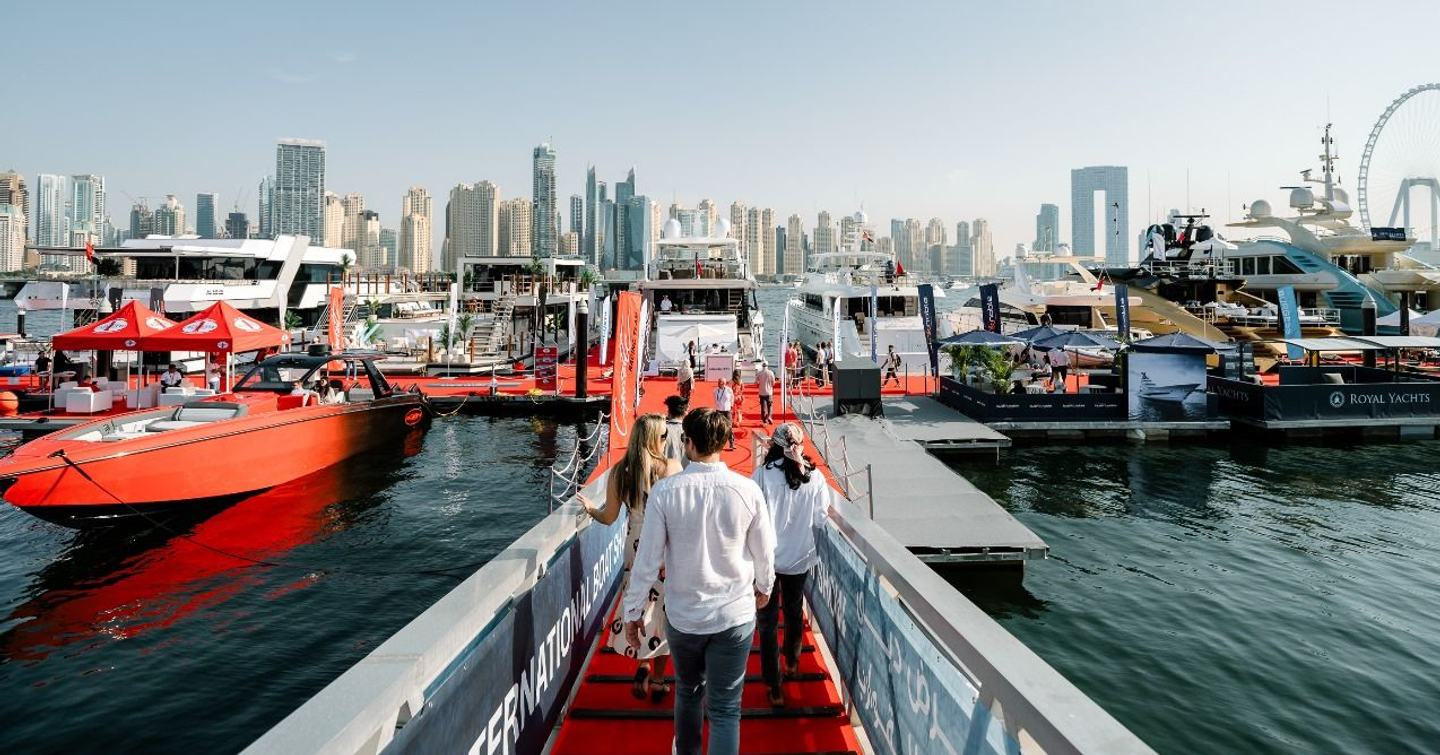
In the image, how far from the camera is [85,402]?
20.9 m

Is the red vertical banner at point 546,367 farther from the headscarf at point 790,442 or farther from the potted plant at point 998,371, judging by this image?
the headscarf at point 790,442

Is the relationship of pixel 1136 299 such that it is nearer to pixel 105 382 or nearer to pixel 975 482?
pixel 975 482

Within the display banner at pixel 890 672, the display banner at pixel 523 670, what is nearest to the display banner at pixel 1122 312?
the display banner at pixel 890 672

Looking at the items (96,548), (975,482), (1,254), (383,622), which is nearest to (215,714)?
(383,622)

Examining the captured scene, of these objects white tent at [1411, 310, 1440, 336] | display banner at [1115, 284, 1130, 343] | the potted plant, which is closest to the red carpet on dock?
the potted plant

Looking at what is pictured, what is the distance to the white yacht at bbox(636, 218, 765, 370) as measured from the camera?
1193 inches

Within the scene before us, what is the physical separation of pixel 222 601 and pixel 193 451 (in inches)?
163

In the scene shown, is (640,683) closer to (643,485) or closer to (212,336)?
(643,485)

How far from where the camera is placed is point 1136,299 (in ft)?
131

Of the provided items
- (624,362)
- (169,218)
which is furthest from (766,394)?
(169,218)

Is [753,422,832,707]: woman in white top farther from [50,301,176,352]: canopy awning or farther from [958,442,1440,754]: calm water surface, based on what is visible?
[50,301,176,352]: canopy awning

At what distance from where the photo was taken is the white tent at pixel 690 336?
30016 mm

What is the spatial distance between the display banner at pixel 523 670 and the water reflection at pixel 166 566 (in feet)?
25.7

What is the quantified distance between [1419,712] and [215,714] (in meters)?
12.1
